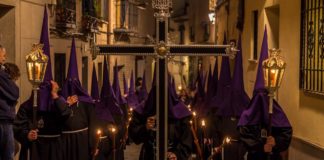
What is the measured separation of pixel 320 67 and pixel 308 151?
1.44 metres

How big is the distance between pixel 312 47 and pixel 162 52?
15.0 feet

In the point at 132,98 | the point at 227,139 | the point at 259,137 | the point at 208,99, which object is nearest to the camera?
the point at 259,137

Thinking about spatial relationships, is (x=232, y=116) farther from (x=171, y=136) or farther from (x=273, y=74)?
(x=273, y=74)

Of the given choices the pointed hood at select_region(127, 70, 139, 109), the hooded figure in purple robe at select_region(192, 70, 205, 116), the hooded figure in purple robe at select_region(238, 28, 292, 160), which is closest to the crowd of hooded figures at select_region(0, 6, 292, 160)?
the hooded figure in purple robe at select_region(238, 28, 292, 160)

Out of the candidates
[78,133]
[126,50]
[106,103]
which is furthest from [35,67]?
[106,103]

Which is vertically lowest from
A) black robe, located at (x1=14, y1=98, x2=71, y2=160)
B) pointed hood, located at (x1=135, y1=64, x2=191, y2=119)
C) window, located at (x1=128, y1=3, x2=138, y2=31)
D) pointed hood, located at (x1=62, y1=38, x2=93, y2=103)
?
black robe, located at (x1=14, y1=98, x2=71, y2=160)

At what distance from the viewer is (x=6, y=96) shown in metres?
7.54

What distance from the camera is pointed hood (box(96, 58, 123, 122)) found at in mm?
10320

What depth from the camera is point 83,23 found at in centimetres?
1667

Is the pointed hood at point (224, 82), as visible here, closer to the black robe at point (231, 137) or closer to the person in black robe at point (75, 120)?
the black robe at point (231, 137)

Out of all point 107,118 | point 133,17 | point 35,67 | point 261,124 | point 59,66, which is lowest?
point 107,118

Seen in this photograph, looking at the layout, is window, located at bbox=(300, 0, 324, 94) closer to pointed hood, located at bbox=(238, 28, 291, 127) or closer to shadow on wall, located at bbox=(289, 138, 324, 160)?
shadow on wall, located at bbox=(289, 138, 324, 160)

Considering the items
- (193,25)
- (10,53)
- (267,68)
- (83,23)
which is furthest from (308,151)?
(193,25)

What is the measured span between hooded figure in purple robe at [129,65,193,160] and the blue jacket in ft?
5.03
